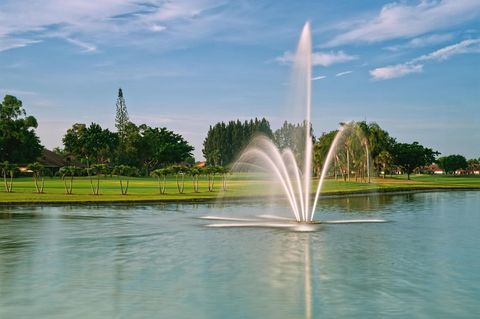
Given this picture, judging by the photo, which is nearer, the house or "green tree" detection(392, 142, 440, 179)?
the house

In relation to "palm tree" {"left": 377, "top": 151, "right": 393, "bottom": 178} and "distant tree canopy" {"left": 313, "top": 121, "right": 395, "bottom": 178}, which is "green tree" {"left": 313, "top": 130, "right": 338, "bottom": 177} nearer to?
"distant tree canopy" {"left": 313, "top": 121, "right": 395, "bottom": 178}

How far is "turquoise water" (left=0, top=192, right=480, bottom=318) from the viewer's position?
15227 millimetres

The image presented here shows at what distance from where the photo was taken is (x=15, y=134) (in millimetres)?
124125

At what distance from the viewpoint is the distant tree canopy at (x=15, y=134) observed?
125m

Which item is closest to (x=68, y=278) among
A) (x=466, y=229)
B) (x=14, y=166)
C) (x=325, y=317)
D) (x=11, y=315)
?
(x=11, y=315)

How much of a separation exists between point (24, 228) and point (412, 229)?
24421mm

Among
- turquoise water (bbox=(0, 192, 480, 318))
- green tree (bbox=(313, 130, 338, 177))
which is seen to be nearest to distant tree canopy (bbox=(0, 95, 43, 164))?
green tree (bbox=(313, 130, 338, 177))

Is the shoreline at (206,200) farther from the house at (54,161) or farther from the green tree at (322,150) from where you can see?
the house at (54,161)

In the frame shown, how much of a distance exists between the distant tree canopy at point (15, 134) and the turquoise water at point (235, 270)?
3826 inches

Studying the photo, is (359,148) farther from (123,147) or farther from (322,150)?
(123,147)

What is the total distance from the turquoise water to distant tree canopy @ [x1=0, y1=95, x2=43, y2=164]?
97168mm

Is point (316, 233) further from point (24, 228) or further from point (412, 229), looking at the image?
point (24, 228)

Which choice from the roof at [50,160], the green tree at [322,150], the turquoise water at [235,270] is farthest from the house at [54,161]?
the turquoise water at [235,270]

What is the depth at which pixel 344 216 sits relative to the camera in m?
41.8
